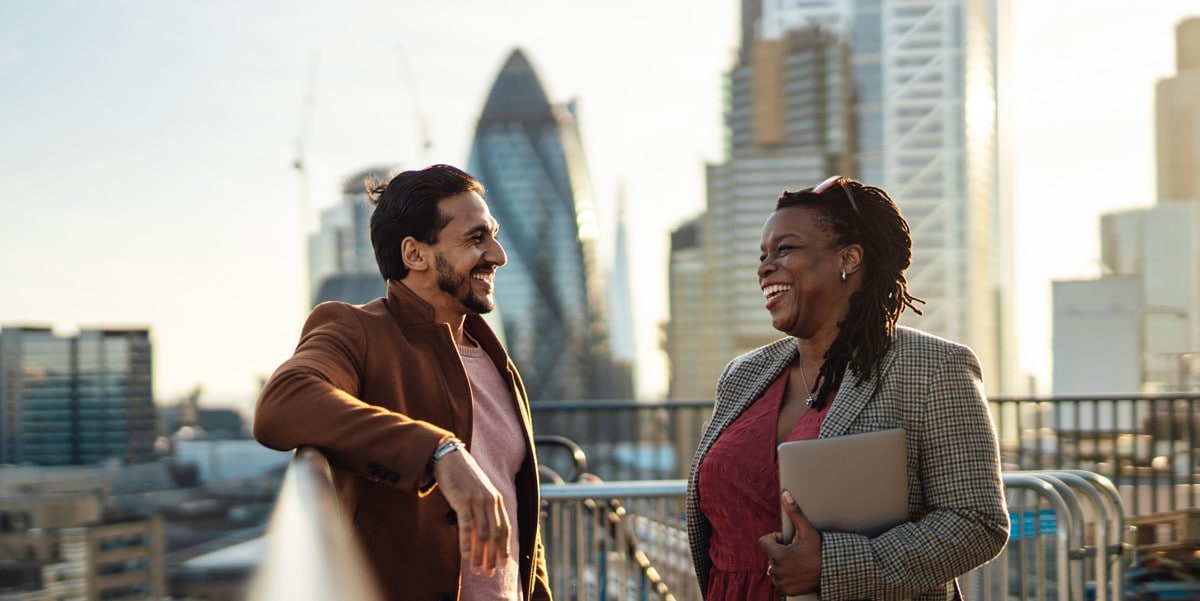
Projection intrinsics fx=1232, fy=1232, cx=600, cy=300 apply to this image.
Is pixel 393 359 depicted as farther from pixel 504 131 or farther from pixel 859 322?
pixel 504 131

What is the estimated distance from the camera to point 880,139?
109500mm

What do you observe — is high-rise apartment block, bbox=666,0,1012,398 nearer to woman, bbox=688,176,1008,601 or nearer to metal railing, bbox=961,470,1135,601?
metal railing, bbox=961,470,1135,601

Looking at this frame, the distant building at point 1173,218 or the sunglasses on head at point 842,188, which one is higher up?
the distant building at point 1173,218

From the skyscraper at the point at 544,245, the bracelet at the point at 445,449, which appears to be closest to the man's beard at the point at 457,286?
the bracelet at the point at 445,449

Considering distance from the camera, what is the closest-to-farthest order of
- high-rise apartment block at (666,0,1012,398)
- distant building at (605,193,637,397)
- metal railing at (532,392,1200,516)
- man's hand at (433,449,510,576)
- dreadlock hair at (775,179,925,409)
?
man's hand at (433,449,510,576), dreadlock hair at (775,179,925,409), metal railing at (532,392,1200,516), high-rise apartment block at (666,0,1012,398), distant building at (605,193,637,397)

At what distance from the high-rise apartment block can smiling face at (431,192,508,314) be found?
94913 mm

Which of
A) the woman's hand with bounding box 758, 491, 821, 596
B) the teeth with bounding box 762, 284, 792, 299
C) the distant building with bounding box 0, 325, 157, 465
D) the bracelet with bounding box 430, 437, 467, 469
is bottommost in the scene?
the distant building with bounding box 0, 325, 157, 465

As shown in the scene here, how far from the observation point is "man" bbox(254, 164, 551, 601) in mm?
1847

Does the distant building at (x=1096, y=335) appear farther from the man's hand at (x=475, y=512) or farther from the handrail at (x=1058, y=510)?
the man's hand at (x=475, y=512)

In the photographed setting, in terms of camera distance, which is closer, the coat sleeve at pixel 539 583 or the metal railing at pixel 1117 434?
the coat sleeve at pixel 539 583

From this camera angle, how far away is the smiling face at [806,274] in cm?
260

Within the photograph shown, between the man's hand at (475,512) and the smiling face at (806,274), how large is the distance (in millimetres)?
954

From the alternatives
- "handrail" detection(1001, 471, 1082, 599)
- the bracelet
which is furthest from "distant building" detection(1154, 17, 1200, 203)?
the bracelet

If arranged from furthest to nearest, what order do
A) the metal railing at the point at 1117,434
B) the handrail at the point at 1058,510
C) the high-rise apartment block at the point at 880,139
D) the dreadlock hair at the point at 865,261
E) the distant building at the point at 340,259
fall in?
the distant building at the point at 340,259
the high-rise apartment block at the point at 880,139
the metal railing at the point at 1117,434
the handrail at the point at 1058,510
the dreadlock hair at the point at 865,261
